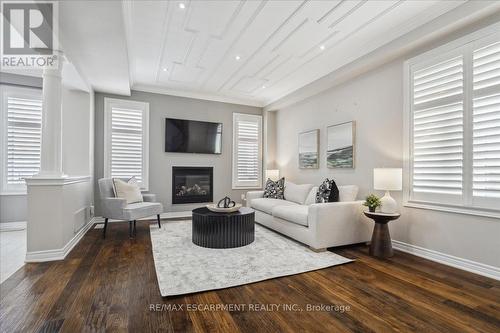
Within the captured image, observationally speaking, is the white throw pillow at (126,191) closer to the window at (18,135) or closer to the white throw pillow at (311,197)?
the window at (18,135)

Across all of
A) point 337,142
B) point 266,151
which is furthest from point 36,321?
point 266,151

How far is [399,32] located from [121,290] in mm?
4272

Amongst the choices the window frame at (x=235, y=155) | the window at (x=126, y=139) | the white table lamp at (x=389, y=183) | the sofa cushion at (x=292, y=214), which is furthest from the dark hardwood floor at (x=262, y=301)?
the window frame at (x=235, y=155)

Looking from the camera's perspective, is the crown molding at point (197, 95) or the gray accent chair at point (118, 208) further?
the crown molding at point (197, 95)

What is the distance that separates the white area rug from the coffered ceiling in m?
2.82

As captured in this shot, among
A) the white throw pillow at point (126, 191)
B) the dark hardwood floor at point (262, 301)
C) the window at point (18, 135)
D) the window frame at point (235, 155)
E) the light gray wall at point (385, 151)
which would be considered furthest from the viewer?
the window frame at point (235, 155)

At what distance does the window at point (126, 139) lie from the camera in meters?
5.09

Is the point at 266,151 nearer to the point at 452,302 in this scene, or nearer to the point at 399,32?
the point at 399,32

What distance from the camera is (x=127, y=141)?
17.2ft

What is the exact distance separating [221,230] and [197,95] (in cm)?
376

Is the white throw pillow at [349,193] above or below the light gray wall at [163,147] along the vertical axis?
below

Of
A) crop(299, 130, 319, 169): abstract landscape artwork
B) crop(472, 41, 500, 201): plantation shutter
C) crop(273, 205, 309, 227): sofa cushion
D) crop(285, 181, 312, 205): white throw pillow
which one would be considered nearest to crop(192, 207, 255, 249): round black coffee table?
crop(273, 205, 309, 227): sofa cushion

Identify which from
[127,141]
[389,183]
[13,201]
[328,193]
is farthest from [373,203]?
[13,201]

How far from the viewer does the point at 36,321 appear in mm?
1762
